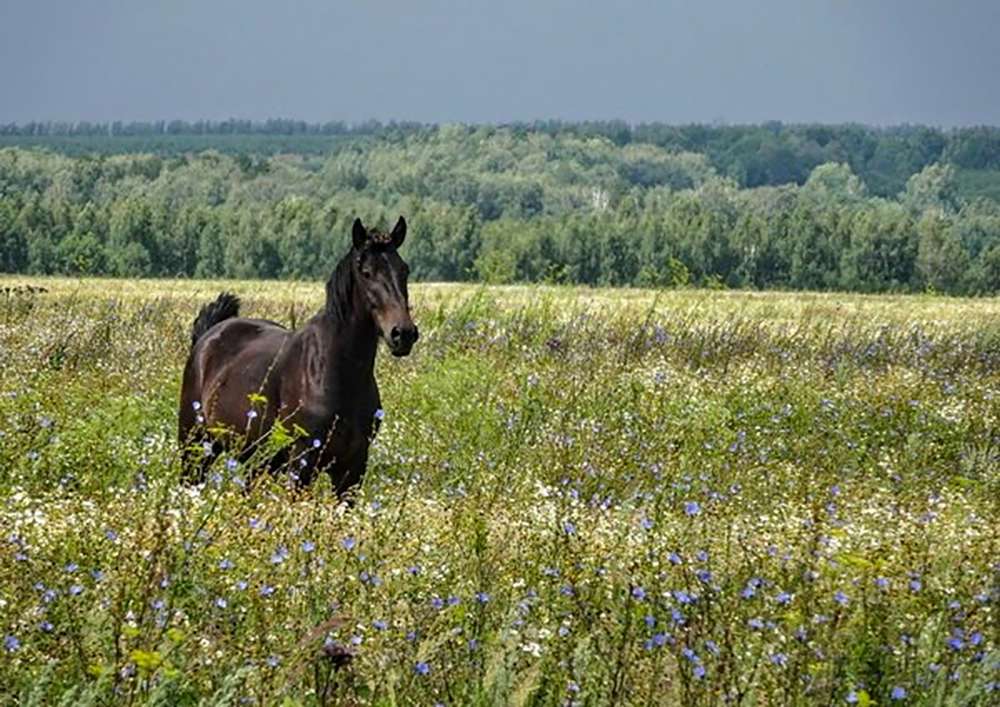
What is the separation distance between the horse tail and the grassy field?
3.26ft

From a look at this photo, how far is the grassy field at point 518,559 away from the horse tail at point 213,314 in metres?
0.99

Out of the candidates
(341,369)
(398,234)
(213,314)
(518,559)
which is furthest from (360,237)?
(518,559)

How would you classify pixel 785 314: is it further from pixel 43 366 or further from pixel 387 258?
pixel 387 258

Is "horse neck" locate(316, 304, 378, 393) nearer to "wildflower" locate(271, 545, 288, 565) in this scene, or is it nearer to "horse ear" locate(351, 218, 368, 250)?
"horse ear" locate(351, 218, 368, 250)

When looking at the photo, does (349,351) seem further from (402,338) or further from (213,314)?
(213,314)

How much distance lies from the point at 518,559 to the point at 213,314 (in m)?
7.23

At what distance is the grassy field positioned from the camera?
5465mm

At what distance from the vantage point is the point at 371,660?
569 centimetres

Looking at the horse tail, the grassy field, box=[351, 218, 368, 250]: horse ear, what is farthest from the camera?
the horse tail

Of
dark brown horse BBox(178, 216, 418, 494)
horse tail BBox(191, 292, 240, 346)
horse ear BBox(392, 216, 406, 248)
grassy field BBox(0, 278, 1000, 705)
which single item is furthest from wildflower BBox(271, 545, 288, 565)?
horse tail BBox(191, 292, 240, 346)

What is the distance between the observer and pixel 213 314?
14.0 metres

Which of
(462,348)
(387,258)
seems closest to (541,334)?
(462,348)

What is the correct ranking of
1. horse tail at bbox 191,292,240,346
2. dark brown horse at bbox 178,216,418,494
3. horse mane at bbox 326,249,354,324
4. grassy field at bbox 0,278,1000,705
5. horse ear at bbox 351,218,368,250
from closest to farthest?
grassy field at bbox 0,278,1000,705 < dark brown horse at bbox 178,216,418,494 < horse ear at bbox 351,218,368,250 < horse mane at bbox 326,249,354,324 < horse tail at bbox 191,292,240,346

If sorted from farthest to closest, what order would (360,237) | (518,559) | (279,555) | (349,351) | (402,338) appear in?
(349,351) < (360,237) < (402,338) < (518,559) < (279,555)
